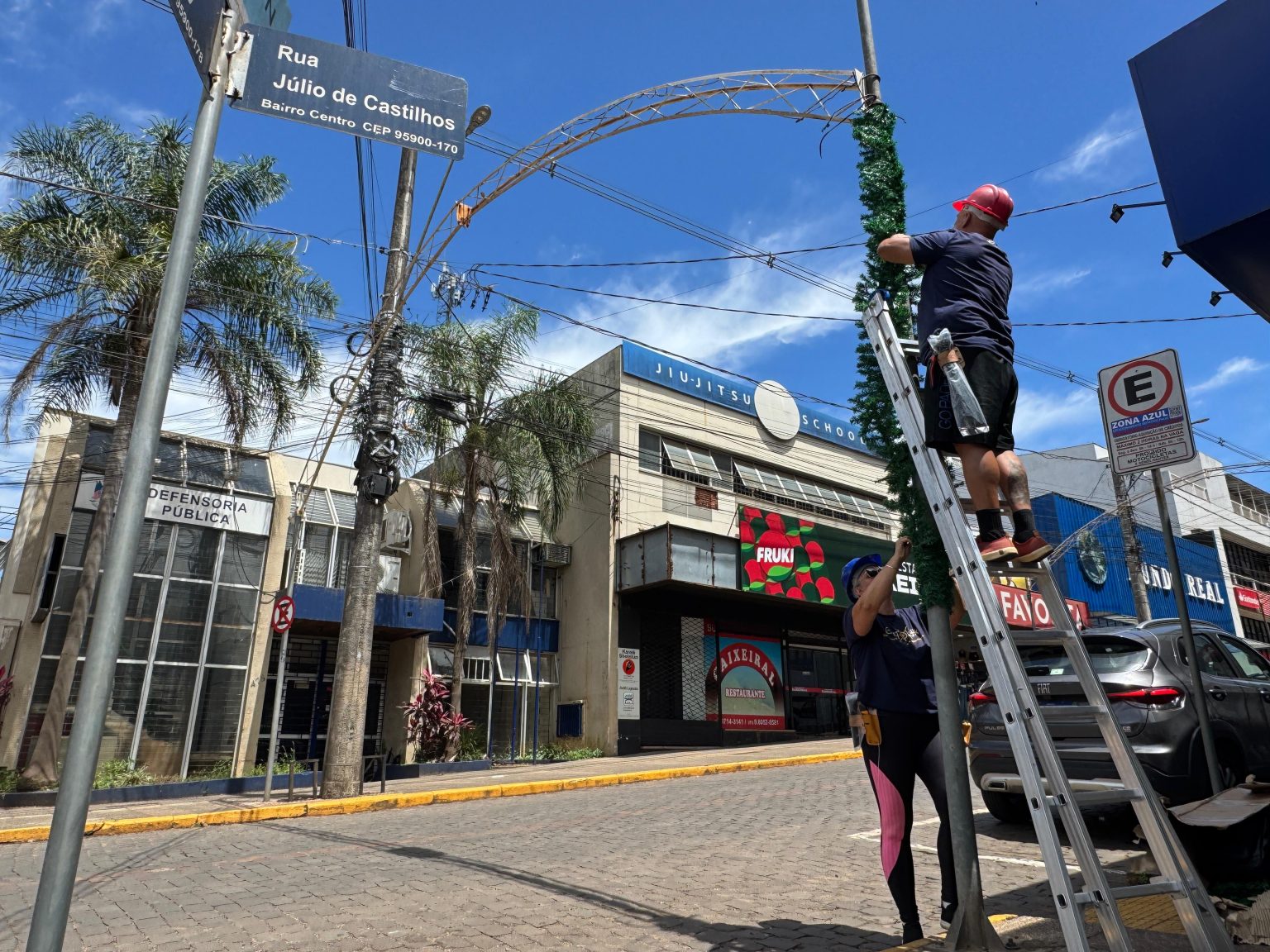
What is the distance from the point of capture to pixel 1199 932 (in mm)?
3023

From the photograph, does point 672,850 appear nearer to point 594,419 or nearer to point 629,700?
point 629,700

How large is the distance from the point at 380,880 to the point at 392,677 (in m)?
16.0

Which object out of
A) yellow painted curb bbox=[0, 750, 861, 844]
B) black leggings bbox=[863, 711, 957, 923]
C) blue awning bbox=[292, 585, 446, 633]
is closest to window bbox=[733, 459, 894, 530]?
blue awning bbox=[292, 585, 446, 633]

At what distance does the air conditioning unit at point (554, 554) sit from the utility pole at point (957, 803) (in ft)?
63.3

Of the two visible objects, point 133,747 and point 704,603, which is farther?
point 704,603

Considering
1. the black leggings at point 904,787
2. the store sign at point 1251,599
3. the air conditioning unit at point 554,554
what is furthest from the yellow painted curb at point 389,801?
the store sign at point 1251,599

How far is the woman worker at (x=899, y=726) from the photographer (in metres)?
4.00

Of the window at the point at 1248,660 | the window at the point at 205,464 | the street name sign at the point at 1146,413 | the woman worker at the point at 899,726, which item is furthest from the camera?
the window at the point at 205,464

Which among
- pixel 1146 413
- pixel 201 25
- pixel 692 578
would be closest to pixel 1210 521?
pixel 692 578

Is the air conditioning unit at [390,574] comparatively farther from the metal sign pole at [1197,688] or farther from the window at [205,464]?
the metal sign pole at [1197,688]

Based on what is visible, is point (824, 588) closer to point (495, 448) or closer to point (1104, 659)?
point (495, 448)

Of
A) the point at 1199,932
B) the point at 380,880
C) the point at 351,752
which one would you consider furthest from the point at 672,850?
the point at 351,752

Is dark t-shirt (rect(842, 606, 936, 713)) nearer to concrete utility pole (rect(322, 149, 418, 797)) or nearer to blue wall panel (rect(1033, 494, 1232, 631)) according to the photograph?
concrete utility pole (rect(322, 149, 418, 797))

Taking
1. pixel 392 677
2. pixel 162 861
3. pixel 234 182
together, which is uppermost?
pixel 234 182
